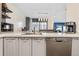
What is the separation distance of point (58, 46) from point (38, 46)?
1.63ft

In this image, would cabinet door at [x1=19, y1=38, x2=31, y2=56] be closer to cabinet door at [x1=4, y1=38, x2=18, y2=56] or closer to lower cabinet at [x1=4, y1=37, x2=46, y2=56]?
lower cabinet at [x1=4, y1=37, x2=46, y2=56]

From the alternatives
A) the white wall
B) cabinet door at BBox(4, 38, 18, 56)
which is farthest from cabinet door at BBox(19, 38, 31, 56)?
the white wall

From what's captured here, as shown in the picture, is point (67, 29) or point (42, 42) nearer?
point (42, 42)

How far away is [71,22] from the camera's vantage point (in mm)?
4051

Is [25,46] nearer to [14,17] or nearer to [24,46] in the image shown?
[24,46]

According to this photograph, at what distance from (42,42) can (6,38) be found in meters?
0.82

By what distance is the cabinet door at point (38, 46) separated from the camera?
3.04 metres

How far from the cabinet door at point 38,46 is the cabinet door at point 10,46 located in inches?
16.1

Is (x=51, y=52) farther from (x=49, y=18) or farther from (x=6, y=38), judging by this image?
(x=49, y=18)

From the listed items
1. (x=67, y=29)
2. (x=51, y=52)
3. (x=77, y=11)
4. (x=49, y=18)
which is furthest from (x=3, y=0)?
(x=49, y=18)

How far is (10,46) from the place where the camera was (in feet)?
10.0

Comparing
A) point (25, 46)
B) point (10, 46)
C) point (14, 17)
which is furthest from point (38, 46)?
point (14, 17)

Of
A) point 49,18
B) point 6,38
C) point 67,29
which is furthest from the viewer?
point 49,18

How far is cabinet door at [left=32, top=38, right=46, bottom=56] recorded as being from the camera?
304 cm
